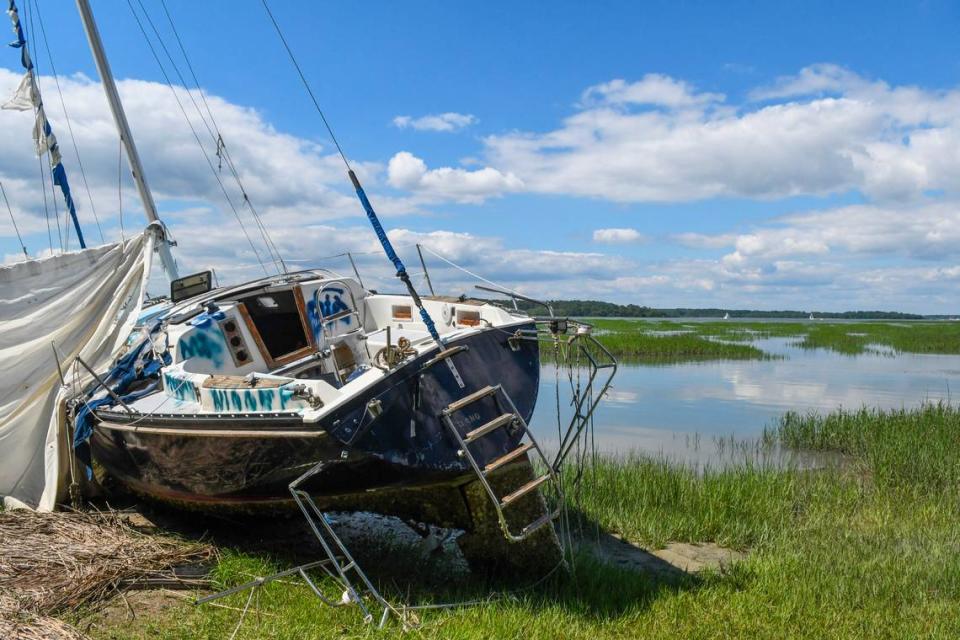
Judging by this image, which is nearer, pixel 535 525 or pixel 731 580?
pixel 535 525

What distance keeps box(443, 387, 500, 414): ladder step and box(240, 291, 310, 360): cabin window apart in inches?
131

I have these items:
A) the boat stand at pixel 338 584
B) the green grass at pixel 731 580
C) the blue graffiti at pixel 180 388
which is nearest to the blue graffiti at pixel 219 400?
the blue graffiti at pixel 180 388

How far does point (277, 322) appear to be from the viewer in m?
8.22

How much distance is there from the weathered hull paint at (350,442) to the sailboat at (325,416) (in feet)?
0.03

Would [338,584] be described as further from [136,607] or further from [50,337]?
[50,337]

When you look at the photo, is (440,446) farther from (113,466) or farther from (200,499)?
(113,466)

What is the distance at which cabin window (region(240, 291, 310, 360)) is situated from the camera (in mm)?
8070

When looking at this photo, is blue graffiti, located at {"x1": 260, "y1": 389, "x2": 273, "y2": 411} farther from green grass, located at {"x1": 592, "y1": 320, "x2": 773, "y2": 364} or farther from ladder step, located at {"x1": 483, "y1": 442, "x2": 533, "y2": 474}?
green grass, located at {"x1": 592, "y1": 320, "x2": 773, "y2": 364}

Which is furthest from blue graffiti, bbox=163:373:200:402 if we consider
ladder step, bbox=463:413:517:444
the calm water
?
the calm water

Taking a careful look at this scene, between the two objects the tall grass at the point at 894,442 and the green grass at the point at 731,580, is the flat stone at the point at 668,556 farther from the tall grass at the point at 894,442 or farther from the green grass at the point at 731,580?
the tall grass at the point at 894,442

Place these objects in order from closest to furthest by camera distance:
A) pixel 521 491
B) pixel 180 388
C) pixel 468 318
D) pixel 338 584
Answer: pixel 521 491, pixel 338 584, pixel 180 388, pixel 468 318

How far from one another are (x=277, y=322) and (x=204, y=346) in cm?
100

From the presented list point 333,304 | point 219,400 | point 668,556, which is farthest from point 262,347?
point 668,556

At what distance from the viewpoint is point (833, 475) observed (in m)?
10.1
